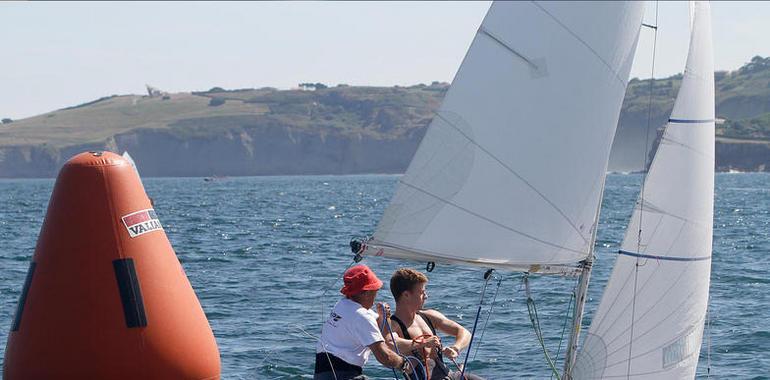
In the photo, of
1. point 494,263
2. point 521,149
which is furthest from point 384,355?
point 521,149

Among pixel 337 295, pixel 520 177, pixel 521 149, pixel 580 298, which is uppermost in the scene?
pixel 521 149

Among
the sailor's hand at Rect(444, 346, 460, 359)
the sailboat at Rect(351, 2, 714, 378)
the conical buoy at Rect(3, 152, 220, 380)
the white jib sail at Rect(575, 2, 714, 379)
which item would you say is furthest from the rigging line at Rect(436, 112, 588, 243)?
the conical buoy at Rect(3, 152, 220, 380)

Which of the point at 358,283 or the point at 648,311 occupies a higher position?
the point at 358,283

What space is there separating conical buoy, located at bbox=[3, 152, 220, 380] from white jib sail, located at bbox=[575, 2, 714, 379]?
2.90m

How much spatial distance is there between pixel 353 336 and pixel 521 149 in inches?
72.3

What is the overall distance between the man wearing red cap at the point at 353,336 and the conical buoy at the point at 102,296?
3.81 feet

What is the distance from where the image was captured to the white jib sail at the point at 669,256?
9.34 m

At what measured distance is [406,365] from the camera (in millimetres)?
8570

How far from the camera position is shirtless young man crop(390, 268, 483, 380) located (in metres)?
8.65

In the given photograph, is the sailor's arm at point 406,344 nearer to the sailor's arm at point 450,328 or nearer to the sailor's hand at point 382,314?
the sailor's hand at point 382,314

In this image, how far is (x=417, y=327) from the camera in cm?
895

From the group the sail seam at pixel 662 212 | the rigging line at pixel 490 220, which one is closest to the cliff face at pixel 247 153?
the sail seam at pixel 662 212

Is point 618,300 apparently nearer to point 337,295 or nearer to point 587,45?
point 587,45

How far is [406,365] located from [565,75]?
2271 millimetres
